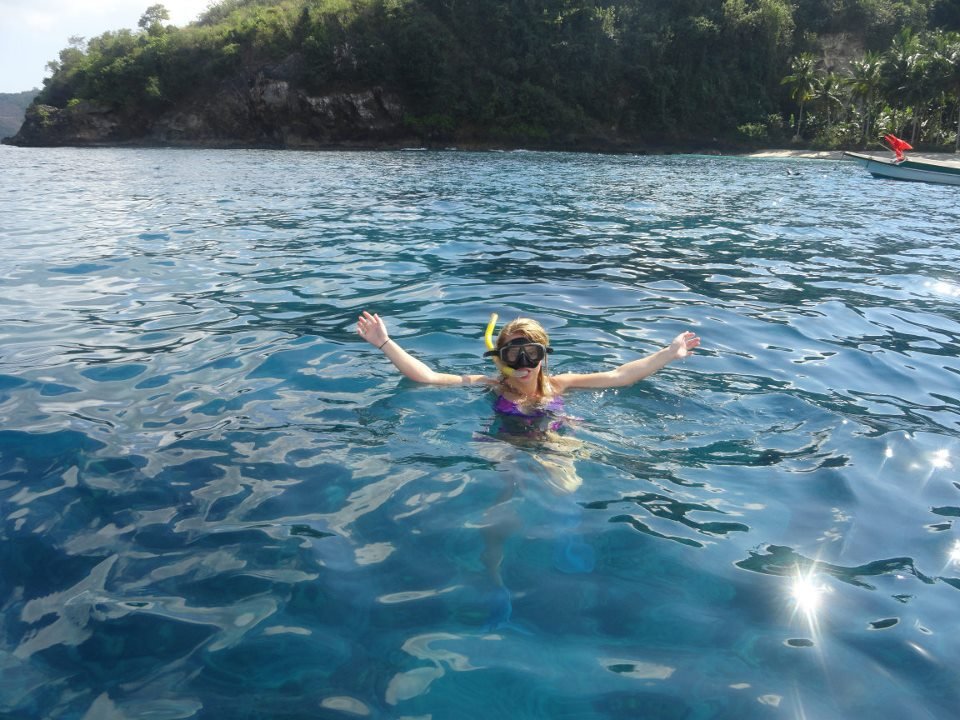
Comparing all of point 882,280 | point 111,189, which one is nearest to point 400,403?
point 882,280

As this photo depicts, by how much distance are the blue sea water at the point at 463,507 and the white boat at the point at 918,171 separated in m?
17.0

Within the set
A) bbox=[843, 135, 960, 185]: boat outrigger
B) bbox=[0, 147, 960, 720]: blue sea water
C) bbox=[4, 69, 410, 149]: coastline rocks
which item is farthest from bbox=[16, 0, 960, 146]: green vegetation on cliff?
bbox=[0, 147, 960, 720]: blue sea water

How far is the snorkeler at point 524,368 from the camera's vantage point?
4.28 meters

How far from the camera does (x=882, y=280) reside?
8641 millimetres

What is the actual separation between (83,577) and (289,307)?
4451 mm

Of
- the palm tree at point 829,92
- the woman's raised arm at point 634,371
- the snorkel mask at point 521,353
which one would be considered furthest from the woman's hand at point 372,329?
the palm tree at point 829,92

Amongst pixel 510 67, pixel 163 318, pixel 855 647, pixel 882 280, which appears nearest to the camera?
pixel 855 647

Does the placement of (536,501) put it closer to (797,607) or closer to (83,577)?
(797,607)

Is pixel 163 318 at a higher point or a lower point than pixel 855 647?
higher

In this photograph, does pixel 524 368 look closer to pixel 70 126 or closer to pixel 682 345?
pixel 682 345

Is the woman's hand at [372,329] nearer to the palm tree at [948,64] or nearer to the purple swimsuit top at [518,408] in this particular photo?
the purple swimsuit top at [518,408]

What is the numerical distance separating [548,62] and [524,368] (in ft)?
202

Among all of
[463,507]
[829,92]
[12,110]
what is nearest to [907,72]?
[829,92]

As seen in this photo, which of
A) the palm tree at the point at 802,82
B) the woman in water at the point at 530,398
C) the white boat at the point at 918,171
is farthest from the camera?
the palm tree at the point at 802,82
